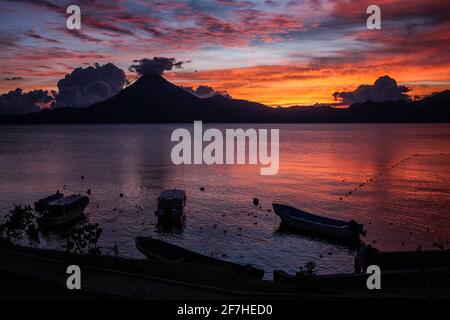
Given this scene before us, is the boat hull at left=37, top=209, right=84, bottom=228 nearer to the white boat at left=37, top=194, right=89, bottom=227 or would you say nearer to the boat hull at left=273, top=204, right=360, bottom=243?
the white boat at left=37, top=194, right=89, bottom=227

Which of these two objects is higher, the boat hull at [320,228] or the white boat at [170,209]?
the white boat at [170,209]

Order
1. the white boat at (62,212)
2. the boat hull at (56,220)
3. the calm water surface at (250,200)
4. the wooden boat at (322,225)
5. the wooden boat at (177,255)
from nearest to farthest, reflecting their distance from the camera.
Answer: the wooden boat at (177,255)
the calm water surface at (250,200)
the wooden boat at (322,225)
the boat hull at (56,220)
the white boat at (62,212)

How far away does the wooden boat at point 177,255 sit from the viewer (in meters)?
33.8

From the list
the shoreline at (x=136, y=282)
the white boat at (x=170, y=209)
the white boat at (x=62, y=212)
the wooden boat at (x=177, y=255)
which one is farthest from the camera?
the white boat at (x=170, y=209)

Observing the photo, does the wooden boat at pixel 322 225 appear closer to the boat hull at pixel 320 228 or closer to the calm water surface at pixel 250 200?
the boat hull at pixel 320 228

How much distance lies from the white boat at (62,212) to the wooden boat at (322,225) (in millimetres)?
25852

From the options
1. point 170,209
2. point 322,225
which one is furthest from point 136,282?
point 170,209

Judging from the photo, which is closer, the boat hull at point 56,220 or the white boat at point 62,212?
the boat hull at point 56,220

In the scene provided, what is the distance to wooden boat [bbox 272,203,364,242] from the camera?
49.7 metres

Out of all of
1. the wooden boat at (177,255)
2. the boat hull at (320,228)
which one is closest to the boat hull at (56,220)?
the wooden boat at (177,255)

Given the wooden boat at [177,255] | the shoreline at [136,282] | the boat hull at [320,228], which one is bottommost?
the boat hull at [320,228]

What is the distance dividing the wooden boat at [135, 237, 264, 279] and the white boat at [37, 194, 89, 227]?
17941 millimetres

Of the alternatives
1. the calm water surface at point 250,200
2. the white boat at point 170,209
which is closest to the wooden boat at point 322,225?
the calm water surface at point 250,200
